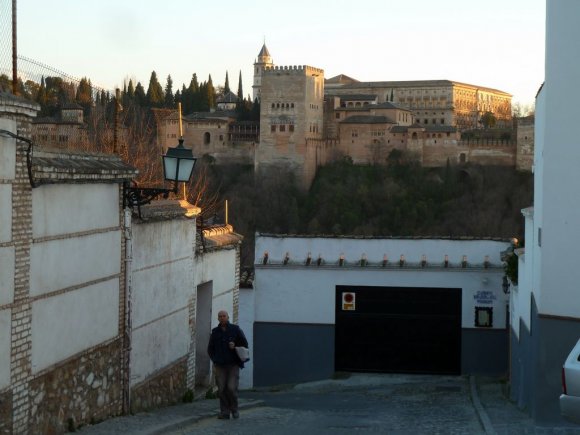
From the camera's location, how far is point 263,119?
82188mm

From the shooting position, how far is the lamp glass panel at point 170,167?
9.73m

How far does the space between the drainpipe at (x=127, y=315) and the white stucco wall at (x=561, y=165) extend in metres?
3.71

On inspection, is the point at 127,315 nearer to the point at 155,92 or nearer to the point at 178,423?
the point at 178,423

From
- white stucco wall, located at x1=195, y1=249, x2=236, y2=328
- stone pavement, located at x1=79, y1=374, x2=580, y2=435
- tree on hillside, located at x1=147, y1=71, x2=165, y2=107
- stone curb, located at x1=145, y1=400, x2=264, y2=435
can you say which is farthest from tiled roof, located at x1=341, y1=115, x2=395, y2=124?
stone curb, located at x1=145, y1=400, x2=264, y2=435

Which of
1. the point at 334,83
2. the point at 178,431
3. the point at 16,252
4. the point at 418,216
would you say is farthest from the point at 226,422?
the point at 334,83

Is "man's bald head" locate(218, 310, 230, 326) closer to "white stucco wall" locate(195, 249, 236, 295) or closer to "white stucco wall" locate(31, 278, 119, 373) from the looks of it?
"white stucco wall" locate(31, 278, 119, 373)

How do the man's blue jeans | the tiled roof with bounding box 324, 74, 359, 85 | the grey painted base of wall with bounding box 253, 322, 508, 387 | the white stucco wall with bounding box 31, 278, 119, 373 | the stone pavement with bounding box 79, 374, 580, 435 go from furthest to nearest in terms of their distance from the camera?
the tiled roof with bounding box 324, 74, 359, 85 < the grey painted base of wall with bounding box 253, 322, 508, 387 < the man's blue jeans < the stone pavement with bounding box 79, 374, 580, 435 < the white stucco wall with bounding box 31, 278, 119, 373

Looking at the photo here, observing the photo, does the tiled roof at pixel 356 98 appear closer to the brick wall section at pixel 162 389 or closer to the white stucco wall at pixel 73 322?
the brick wall section at pixel 162 389

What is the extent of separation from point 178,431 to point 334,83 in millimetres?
113697

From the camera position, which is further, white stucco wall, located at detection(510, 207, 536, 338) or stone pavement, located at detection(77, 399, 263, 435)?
white stucco wall, located at detection(510, 207, 536, 338)

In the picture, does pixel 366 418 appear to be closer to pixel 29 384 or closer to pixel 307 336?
pixel 29 384

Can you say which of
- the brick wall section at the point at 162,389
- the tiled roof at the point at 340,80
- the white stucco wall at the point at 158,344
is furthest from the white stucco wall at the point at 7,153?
the tiled roof at the point at 340,80

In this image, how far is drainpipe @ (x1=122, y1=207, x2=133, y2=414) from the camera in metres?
9.56

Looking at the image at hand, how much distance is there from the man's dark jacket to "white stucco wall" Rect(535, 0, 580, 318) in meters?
2.74
